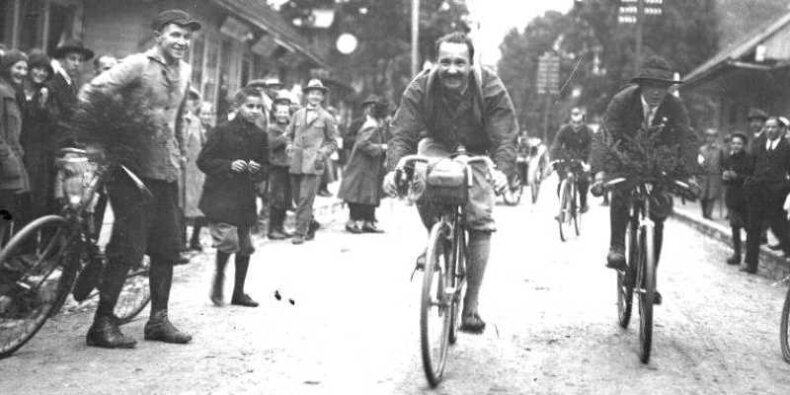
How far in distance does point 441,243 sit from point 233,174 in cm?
234

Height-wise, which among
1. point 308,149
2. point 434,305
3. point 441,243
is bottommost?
point 434,305

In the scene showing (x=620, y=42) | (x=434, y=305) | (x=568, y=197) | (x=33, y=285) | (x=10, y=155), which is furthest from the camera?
(x=620, y=42)

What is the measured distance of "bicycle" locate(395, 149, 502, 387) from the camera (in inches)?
184

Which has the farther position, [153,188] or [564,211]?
[564,211]

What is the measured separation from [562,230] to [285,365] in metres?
7.98

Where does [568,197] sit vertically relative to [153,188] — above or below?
above

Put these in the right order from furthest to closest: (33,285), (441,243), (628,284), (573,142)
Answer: (573,142)
(628,284)
(33,285)
(441,243)

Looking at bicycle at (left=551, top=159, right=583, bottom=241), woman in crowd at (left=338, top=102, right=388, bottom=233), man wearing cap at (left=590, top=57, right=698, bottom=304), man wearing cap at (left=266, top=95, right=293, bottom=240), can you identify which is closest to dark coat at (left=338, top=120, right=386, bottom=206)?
woman in crowd at (left=338, top=102, right=388, bottom=233)

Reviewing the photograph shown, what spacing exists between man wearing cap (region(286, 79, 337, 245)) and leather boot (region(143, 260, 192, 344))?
5.62 m

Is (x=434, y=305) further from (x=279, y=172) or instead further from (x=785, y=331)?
(x=279, y=172)

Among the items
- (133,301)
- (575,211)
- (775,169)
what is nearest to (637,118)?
(133,301)

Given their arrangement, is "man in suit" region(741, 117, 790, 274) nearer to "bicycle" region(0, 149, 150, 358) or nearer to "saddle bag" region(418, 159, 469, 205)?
"saddle bag" region(418, 159, 469, 205)

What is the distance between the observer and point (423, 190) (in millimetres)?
5164

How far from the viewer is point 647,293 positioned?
217 inches
